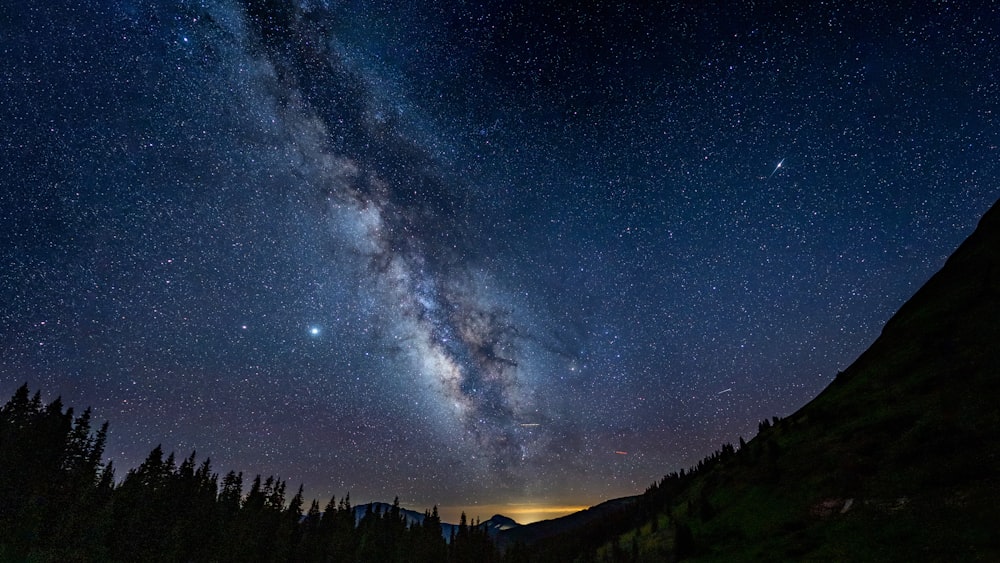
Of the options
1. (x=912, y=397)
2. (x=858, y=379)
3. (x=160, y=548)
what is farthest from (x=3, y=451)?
(x=858, y=379)

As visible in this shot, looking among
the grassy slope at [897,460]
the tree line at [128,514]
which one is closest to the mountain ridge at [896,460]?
the grassy slope at [897,460]

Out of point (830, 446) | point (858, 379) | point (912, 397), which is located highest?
point (858, 379)

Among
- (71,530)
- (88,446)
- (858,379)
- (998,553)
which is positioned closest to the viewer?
(998,553)

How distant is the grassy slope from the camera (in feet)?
141

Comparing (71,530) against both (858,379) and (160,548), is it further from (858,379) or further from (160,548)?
(858,379)

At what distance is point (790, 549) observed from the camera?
168 ft

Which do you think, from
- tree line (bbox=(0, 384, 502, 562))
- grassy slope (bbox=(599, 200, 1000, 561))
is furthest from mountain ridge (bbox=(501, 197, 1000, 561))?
tree line (bbox=(0, 384, 502, 562))

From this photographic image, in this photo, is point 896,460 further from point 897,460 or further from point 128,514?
point 128,514

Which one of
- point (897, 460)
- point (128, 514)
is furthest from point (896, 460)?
point (128, 514)

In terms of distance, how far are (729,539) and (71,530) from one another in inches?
3796

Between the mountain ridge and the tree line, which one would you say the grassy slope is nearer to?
the mountain ridge

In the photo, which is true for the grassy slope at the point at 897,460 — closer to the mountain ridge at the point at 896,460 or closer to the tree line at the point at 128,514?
the mountain ridge at the point at 896,460

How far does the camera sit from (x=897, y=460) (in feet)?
190

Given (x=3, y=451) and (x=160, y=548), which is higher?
(x=3, y=451)
